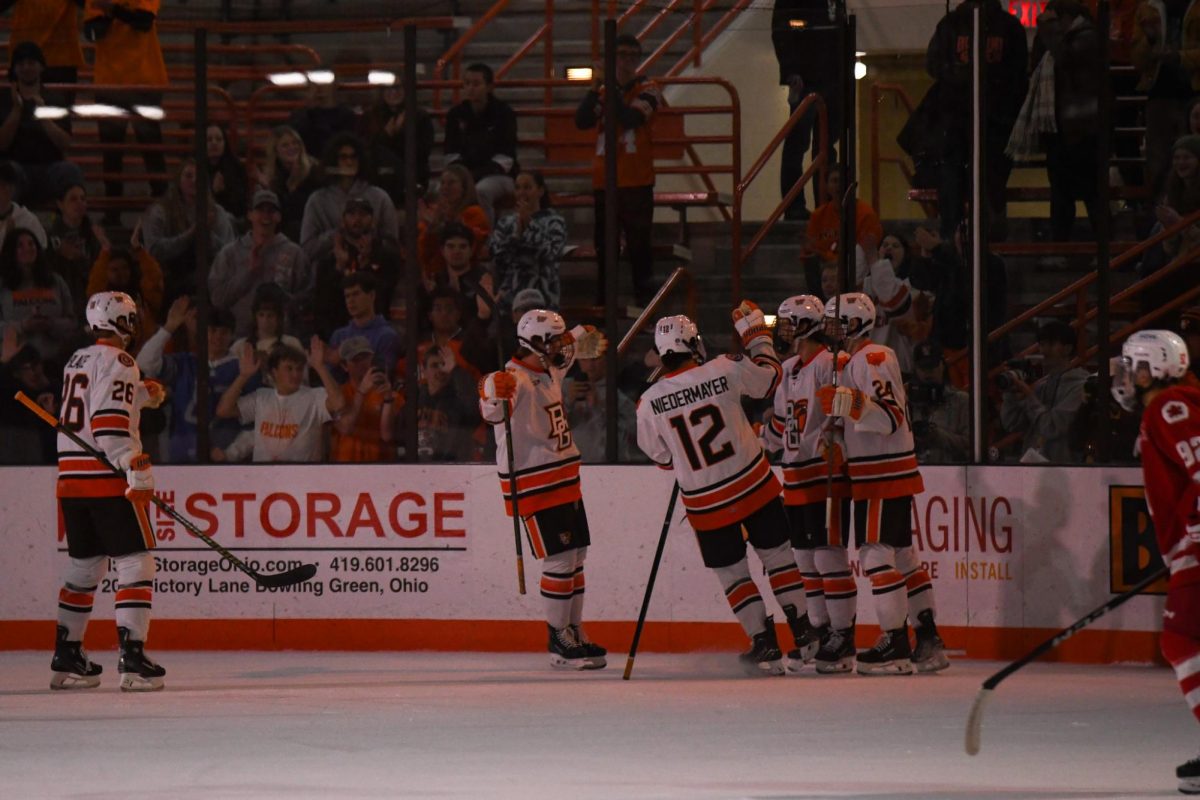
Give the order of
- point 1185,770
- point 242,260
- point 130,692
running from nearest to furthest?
point 1185,770 → point 130,692 → point 242,260

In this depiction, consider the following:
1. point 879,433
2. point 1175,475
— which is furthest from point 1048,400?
point 1175,475

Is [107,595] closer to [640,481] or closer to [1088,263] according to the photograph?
[640,481]

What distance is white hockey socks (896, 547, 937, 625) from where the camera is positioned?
8.12m

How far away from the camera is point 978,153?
9.01 meters

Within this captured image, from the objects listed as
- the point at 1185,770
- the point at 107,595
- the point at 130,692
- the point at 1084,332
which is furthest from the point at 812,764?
the point at 107,595

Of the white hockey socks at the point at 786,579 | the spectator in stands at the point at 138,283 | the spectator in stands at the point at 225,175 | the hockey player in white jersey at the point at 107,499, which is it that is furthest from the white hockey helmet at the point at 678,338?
the spectator in stands at the point at 138,283

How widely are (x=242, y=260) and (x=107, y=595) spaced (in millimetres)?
1816

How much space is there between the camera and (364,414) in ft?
31.0

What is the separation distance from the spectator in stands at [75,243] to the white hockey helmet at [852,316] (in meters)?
3.90

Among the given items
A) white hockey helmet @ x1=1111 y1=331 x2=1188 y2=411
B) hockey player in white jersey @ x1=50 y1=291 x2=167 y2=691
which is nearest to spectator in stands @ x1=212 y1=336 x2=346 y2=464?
hockey player in white jersey @ x1=50 y1=291 x2=167 y2=691

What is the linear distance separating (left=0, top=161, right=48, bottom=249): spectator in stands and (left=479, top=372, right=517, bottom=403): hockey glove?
9.02 ft

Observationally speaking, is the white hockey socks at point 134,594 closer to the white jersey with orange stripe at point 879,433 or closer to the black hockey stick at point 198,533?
the black hockey stick at point 198,533

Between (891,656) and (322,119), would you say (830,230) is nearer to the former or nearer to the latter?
(891,656)

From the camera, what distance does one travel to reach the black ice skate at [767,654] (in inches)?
317
